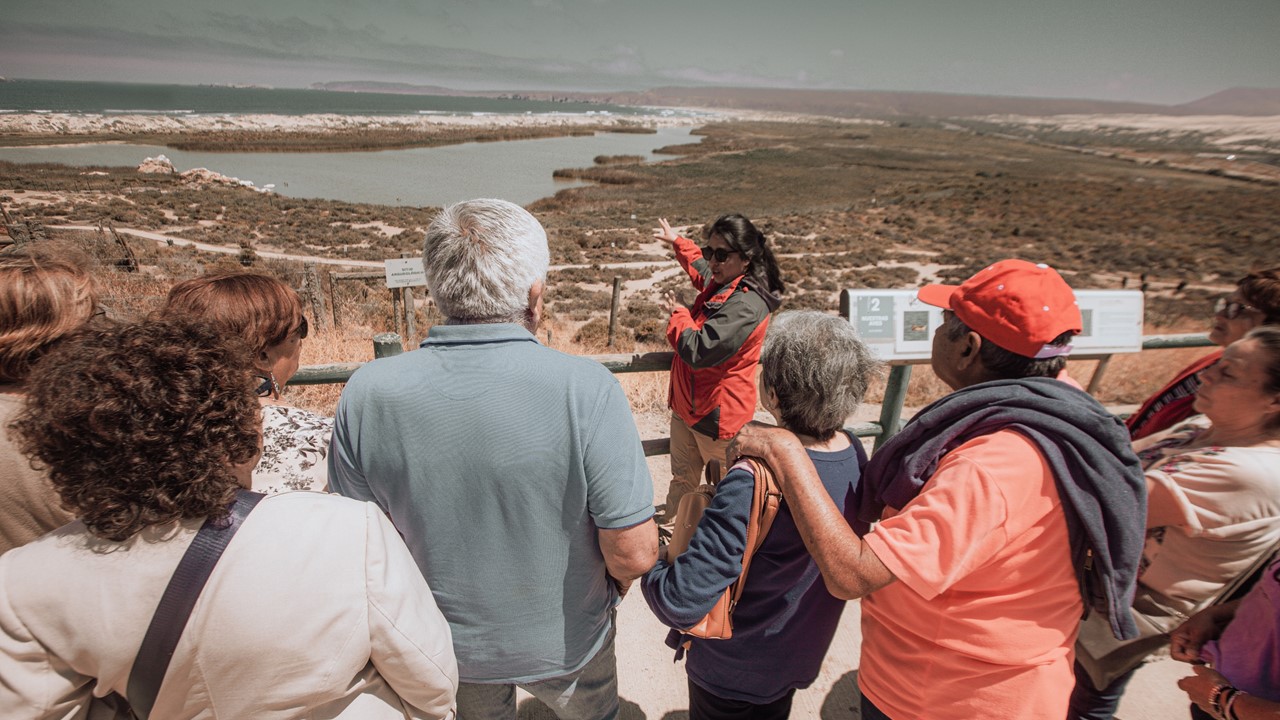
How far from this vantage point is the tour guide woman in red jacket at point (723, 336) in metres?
2.50

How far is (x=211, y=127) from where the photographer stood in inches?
2761

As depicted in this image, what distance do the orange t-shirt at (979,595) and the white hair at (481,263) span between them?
995 millimetres

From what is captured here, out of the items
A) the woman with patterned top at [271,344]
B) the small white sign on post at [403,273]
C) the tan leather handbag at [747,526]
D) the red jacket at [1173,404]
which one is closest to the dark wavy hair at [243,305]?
the woman with patterned top at [271,344]

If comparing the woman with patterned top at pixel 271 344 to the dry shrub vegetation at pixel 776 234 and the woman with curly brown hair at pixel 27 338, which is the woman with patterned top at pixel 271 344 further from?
the dry shrub vegetation at pixel 776 234

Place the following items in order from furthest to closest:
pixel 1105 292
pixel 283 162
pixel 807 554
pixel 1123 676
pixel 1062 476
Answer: pixel 283 162 < pixel 1105 292 < pixel 1123 676 < pixel 807 554 < pixel 1062 476

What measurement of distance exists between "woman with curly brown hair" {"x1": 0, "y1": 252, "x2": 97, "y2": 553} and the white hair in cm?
85

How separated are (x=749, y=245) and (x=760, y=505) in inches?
64.1

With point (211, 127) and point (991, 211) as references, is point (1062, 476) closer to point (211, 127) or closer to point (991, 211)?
point (991, 211)

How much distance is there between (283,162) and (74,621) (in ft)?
196

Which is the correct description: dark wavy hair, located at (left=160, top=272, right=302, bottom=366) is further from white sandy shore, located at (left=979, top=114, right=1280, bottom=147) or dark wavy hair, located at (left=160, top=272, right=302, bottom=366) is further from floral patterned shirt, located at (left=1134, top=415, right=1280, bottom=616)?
white sandy shore, located at (left=979, top=114, right=1280, bottom=147)

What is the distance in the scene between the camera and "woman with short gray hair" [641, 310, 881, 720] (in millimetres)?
1389

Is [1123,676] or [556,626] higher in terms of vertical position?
[556,626]

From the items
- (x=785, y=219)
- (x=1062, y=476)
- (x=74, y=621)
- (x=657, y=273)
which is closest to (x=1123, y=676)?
(x=1062, y=476)

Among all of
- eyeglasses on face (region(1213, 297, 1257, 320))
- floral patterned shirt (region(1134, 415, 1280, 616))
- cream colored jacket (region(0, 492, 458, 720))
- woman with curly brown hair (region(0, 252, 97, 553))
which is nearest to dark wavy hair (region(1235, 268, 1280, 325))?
eyeglasses on face (region(1213, 297, 1257, 320))
